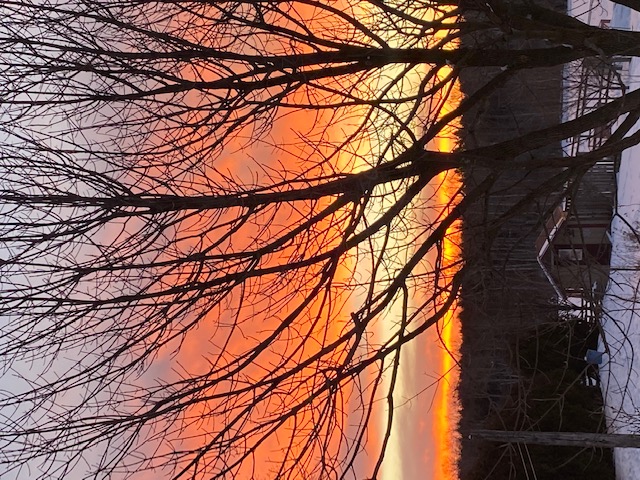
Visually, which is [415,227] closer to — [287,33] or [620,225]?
[287,33]

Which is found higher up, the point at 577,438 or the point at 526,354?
the point at 526,354

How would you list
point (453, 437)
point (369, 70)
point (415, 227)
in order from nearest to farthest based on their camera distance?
point (369, 70)
point (415, 227)
point (453, 437)

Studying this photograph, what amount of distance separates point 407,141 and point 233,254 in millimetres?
1759

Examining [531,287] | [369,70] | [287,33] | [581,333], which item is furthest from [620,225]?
[287,33]

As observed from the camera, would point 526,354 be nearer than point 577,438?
No

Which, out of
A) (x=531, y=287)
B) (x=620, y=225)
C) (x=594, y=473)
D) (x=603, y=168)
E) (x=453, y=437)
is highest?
(x=603, y=168)

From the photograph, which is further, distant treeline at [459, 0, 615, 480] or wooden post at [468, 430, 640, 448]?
distant treeline at [459, 0, 615, 480]

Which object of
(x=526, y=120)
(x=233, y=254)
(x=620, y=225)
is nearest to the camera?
(x=233, y=254)

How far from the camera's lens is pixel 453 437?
14.3 m

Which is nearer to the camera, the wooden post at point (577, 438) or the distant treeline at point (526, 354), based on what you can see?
the wooden post at point (577, 438)

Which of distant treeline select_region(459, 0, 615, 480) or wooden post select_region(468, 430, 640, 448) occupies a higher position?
distant treeline select_region(459, 0, 615, 480)

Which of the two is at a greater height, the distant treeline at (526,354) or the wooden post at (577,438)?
the distant treeline at (526,354)

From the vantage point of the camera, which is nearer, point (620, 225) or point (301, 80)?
point (301, 80)

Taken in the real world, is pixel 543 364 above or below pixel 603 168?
below
